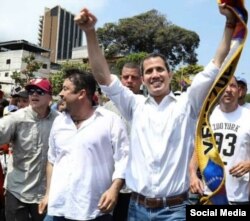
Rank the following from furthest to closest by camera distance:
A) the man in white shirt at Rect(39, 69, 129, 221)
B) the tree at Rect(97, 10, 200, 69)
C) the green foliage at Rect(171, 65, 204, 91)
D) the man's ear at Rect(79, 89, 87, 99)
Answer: the tree at Rect(97, 10, 200, 69), the green foliage at Rect(171, 65, 204, 91), the man's ear at Rect(79, 89, 87, 99), the man in white shirt at Rect(39, 69, 129, 221)

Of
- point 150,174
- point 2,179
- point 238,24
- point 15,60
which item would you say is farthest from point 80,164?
point 15,60

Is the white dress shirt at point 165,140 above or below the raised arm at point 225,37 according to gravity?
below

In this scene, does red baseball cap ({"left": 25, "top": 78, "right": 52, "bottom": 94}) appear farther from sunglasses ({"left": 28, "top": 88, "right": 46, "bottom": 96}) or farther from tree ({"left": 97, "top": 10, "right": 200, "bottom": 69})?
tree ({"left": 97, "top": 10, "right": 200, "bottom": 69})

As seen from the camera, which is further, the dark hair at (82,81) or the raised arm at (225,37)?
the dark hair at (82,81)

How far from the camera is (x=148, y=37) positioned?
5650 cm

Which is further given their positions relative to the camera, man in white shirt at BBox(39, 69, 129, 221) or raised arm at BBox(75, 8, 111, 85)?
man in white shirt at BBox(39, 69, 129, 221)

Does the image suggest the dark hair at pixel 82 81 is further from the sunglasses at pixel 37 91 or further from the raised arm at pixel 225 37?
the raised arm at pixel 225 37

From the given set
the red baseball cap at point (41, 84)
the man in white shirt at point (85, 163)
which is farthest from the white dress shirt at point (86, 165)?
the red baseball cap at point (41, 84)

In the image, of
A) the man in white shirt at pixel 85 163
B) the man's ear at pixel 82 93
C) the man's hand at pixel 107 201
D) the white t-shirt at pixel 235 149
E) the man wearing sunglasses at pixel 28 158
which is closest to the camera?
the man's hand at pixel 107 201

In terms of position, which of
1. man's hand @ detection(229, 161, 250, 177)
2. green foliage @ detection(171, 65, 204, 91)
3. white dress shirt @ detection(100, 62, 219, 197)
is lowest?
man's hand @ detection(229, 161, 250, 177)

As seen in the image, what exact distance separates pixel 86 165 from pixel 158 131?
63cm

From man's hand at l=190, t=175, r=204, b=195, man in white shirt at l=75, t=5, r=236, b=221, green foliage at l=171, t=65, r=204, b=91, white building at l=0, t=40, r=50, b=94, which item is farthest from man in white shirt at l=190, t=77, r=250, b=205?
white building at l=0, t=40, r=50, b=94

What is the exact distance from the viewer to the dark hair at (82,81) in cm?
330

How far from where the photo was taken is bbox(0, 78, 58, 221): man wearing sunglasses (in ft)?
13.1
